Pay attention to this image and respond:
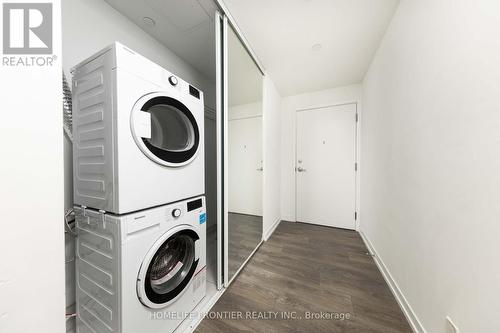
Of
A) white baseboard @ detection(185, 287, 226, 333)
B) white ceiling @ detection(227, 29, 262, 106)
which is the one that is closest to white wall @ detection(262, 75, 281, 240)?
white ceiling @ detection(227, 29, 262, 106)

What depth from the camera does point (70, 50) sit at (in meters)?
1.12

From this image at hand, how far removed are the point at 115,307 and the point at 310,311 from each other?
1.19 m

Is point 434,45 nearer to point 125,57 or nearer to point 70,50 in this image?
point 125,57

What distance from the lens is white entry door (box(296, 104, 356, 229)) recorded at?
8.43 ft

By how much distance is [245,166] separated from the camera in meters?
1.93


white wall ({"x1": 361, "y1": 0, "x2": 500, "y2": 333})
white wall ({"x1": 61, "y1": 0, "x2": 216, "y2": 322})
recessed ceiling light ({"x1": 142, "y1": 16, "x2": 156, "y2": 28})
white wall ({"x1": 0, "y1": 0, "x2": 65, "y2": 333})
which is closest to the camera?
white wall ({"x1": 0, "y1": 0, "x2": 65, "y2": 333})

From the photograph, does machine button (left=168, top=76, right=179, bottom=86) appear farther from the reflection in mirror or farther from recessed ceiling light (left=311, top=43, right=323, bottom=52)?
recessed ceiling light (left=311, top=43, right=323, bottom=52)

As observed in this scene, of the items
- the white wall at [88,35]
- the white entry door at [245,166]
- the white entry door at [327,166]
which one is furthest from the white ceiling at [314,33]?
the white wall at [88,35]

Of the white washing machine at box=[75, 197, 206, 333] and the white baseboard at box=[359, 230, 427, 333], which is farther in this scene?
the white baseboard at box=[359, 230, 427, 333]

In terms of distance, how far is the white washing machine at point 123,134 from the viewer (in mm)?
767

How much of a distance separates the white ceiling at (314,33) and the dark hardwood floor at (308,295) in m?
2.24

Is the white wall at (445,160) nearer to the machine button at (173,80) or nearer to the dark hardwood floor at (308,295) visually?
the dark hardwood floor at (308,295)

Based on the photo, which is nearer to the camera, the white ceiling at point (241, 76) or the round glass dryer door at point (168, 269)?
the round glass dryer door at point (168, 269)

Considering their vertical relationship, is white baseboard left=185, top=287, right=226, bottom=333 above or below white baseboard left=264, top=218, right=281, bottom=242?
below
